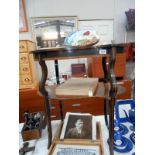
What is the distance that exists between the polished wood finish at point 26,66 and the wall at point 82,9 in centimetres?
28

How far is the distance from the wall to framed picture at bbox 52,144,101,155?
1393mm

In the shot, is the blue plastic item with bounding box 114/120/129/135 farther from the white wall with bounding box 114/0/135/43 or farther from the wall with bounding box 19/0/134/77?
the white wall with bounding box 114/0/135/43

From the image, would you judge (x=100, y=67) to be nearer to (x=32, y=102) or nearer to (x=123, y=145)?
(x=32, y=102)

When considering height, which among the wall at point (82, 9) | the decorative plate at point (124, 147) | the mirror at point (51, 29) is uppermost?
the wall at point (82, 9)

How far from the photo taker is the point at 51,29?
2.03 metres

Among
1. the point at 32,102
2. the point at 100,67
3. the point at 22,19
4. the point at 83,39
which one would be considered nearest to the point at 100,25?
the point at 100,67

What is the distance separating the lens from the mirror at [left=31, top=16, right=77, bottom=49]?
6.56 feet

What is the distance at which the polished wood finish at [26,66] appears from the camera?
1605 millimetres

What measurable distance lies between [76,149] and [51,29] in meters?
1.67

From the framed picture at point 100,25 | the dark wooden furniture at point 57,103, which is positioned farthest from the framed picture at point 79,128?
the framed picture at point 100,25

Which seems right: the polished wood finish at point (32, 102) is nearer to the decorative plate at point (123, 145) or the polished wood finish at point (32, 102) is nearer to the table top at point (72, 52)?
the decorative plate at point (123, 145)

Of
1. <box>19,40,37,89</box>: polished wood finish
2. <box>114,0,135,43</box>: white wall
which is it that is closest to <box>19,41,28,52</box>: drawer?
<box>19,40,37,89</box>: polished wood finish

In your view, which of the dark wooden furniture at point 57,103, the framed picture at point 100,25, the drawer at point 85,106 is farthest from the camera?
the framed picture at point 100,25
